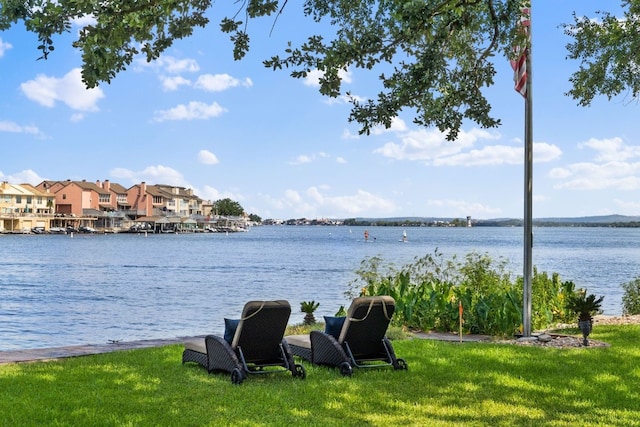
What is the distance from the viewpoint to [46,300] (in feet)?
109

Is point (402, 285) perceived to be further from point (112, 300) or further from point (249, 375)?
point (112, 300)

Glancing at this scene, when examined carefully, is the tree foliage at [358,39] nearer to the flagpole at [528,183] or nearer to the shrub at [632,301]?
the flagpole at [528,183]

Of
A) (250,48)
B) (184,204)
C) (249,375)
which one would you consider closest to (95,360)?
(249,375)

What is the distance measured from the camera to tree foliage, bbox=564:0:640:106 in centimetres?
1618

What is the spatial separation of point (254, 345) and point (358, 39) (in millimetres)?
4045

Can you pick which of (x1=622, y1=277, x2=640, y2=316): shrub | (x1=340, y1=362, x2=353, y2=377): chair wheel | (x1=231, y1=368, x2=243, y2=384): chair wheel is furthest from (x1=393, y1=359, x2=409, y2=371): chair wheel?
(x1=622, y1=277, x2=640, y2=316): shrub

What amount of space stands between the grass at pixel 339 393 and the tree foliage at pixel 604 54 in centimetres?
821

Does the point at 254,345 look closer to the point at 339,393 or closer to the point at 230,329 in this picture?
the point at 230,329

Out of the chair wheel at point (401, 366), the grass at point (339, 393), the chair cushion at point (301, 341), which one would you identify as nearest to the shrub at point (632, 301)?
the grass at point (339, 393)

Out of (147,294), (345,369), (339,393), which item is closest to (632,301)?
(345,369)

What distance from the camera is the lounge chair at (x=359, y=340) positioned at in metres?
9.35

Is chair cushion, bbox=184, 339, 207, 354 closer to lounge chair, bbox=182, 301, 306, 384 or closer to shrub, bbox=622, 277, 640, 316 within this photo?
lounge chair, bbox=182, 301, 306, 384

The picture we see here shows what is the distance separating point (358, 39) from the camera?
7.28m

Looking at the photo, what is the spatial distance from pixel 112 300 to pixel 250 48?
88.1 feet
